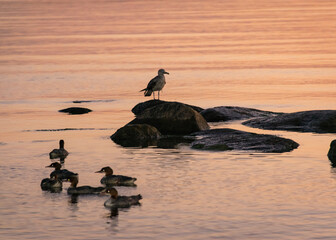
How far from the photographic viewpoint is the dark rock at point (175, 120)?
39031 millimetres

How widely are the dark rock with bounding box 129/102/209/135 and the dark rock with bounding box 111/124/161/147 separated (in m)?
1.08

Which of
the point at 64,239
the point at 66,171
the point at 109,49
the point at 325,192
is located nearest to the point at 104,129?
the point at 66,171

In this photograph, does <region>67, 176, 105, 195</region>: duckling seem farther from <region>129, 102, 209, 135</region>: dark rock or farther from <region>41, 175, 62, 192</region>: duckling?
<region>129, 102, 209, 135</region>: dark rock

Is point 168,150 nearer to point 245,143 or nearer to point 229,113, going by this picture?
point 245,143

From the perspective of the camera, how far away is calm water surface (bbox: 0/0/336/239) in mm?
23484

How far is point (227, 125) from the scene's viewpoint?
1617 inches

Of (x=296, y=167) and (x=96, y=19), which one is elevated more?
(x=96, y=19)

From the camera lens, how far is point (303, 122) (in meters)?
39.6

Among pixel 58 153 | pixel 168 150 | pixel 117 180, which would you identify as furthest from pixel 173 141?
pixel 117 180

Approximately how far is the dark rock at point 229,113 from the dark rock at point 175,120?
121 inches

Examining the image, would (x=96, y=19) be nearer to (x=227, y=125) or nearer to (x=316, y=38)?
(x=316, y=38)

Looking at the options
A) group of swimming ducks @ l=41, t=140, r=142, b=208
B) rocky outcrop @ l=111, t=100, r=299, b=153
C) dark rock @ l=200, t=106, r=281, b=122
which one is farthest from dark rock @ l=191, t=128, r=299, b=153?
group of swimming ducks @ l=41, t=140, r=142, b=208

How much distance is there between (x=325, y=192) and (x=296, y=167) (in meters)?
3.92

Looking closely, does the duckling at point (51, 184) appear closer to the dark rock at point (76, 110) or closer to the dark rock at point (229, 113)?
the dark rock at point (229, 113)
